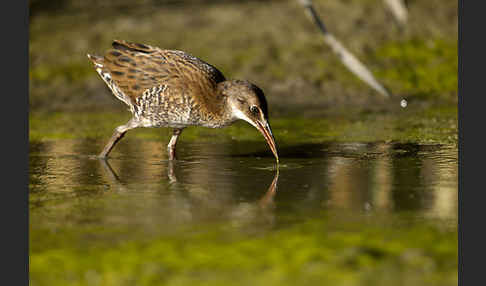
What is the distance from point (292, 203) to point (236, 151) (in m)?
3.24

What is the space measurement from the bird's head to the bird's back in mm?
256

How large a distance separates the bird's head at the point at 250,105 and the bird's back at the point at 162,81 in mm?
256

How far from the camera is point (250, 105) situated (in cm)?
938

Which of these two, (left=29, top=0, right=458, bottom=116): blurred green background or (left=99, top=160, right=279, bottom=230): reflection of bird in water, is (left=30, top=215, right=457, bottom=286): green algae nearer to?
(left=99, top=160, right=279, bottom=230): reflection of bird in water

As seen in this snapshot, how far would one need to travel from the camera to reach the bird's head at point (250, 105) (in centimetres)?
934

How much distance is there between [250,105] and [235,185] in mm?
1471

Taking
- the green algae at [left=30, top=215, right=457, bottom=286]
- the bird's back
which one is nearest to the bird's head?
the bird's back

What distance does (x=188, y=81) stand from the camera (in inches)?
388

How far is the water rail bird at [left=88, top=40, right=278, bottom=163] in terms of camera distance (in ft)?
31.1

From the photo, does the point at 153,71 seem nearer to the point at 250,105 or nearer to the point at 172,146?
the point at 172,146

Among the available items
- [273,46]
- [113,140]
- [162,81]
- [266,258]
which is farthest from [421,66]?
[266,258]

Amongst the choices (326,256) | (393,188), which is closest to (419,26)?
(393,188)

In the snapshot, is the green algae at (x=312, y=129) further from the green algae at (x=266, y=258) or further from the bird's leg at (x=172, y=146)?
the green algae at (x=266, y=258)

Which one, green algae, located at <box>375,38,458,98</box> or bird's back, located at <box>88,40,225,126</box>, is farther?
green algae, located at <box>375,38,458,98</box>
